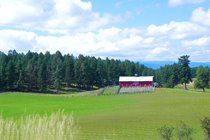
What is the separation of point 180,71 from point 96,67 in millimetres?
29299

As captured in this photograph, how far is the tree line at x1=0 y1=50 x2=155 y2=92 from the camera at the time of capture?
10156cm

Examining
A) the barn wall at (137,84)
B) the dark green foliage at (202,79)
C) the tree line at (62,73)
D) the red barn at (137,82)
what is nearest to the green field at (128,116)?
the dark green foliage at (202,79)

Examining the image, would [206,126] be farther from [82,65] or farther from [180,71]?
[82,65]

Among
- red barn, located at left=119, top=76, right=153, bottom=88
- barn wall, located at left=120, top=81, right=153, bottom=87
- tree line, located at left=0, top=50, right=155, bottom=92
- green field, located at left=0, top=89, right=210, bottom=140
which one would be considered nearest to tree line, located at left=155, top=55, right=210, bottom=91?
red barn, located at left=119, top=76, right=153, bottom=88

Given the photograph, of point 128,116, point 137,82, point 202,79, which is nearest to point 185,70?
point 202,79

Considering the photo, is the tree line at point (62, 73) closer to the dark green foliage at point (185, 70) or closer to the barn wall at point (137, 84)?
the dark green foliage at point (185, 70)

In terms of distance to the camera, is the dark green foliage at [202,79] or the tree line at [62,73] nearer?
the dark green foliage at [202,79]

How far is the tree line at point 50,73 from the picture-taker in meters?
102

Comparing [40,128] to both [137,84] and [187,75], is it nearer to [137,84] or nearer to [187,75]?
[137,84]

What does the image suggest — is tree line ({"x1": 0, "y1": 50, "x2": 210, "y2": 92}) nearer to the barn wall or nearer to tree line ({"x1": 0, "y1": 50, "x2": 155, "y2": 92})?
tree line ({"x1": 0, "y1": 50, "x2": 155, "y2": 92})

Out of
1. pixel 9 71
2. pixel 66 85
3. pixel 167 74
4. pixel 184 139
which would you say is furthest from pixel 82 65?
pixel 184 139

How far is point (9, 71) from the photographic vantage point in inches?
3957

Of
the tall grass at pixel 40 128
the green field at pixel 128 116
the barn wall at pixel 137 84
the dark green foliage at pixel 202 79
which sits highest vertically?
the dark green foliage at pixel 202 79

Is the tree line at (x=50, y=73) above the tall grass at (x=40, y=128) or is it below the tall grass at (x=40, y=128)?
above
